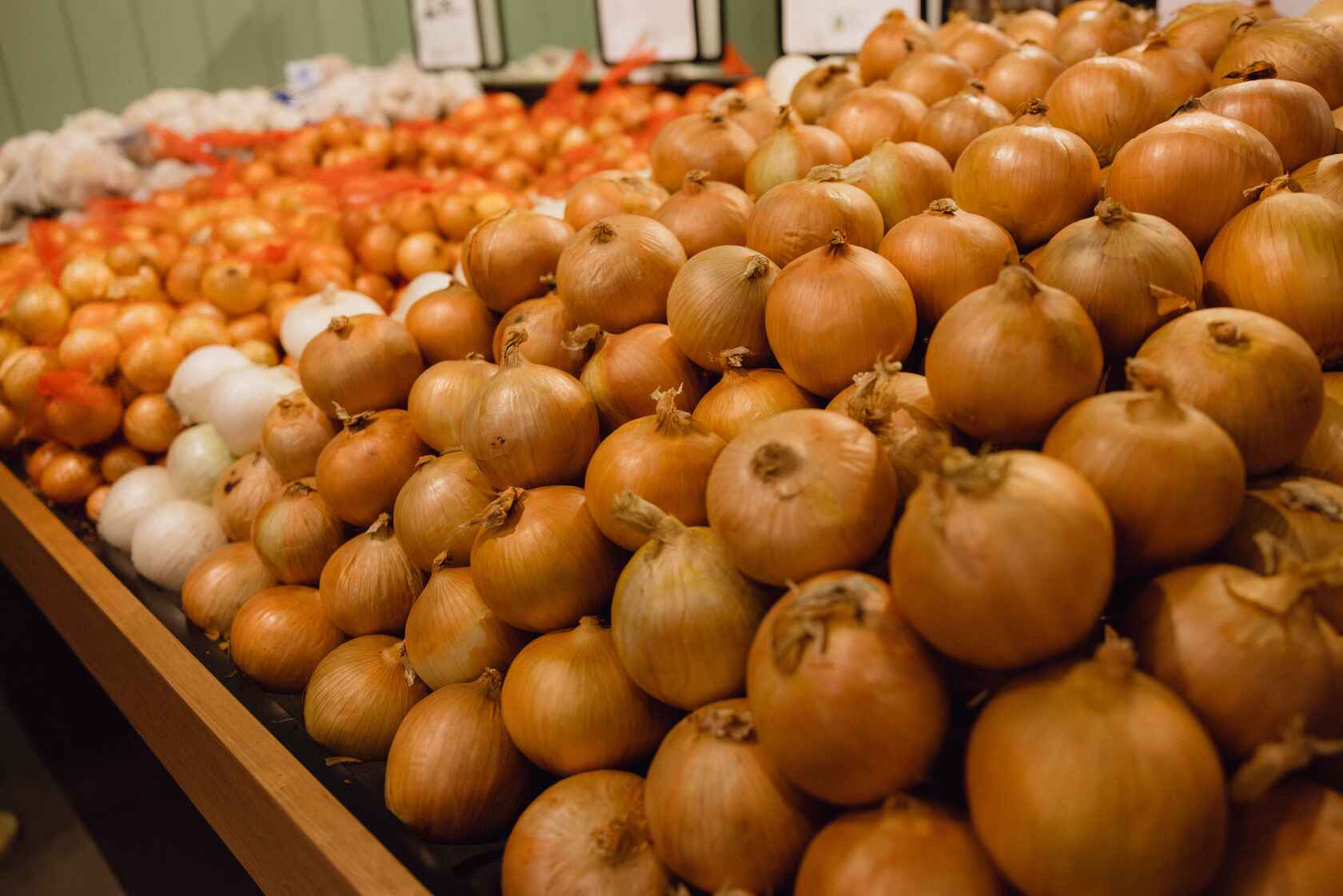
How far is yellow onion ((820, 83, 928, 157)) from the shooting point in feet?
5.04

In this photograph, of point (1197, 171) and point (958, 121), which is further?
point (958, 121)

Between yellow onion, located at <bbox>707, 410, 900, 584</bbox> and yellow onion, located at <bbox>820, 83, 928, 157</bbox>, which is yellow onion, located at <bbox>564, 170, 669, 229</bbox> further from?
yellow onion, located at <bbox>707, 410, 900, 584</bbox>

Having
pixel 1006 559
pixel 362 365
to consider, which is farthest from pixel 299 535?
pixel 1006 559

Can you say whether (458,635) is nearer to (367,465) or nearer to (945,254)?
(367,465)

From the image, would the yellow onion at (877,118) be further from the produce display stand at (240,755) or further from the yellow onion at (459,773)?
the produce display stand at (240,755)

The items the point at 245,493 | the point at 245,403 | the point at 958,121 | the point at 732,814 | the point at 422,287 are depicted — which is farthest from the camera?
the point at 422,287

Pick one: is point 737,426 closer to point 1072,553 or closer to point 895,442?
point 895,442

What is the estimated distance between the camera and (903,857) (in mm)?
692

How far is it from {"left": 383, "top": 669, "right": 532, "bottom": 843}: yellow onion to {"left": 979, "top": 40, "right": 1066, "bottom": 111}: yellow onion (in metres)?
1.28

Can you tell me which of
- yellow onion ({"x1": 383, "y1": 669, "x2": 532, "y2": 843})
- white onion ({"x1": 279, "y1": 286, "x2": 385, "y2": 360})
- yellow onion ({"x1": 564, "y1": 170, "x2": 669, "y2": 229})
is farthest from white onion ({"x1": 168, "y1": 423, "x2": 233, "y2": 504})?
yellow onion ({"x1": 383, "y1": 669, "x2": 532, "y2": 843})

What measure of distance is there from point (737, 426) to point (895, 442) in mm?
229

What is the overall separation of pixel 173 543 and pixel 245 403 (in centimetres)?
30

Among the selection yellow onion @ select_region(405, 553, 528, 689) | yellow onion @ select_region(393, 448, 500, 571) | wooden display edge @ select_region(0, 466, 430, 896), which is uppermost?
yellow onion @ select_region(393, 448, 500, 571)

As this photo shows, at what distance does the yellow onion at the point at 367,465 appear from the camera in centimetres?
132
